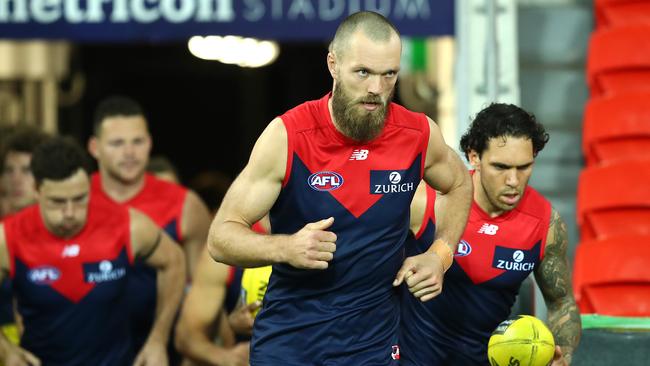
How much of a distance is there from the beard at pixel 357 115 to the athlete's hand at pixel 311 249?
0.55 m

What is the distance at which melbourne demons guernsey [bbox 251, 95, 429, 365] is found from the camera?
5941 millimetres

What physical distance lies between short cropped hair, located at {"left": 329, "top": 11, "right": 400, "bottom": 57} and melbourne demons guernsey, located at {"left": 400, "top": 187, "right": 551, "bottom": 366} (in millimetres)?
1562

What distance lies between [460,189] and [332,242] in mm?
1055

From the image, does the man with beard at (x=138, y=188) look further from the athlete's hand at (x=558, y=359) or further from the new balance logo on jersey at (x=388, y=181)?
the new balance logo on jersey at (x=388, y=181)

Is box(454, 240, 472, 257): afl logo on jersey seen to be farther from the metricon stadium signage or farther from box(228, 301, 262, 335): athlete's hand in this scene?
the metricon stadium signage

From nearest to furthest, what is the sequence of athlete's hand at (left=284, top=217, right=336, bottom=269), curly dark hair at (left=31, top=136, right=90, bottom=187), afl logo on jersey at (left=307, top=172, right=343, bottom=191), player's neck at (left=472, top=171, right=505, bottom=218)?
athlete's hand at (left=284, top=217, right=336, bottom=269) < afl logo on jersey at (left=307, top=172, right=343, bottom=191) < player's neck at (left=472, top=171, right=505, bottom=218) < curly dark hair at (left=31, top=136, right=90, bottom=187)

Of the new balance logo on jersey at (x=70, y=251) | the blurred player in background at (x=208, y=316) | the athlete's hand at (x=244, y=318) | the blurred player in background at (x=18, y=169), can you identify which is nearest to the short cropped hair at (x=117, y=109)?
the blurred player in background at (x=18, y=169)

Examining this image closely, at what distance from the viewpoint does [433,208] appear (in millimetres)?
6902

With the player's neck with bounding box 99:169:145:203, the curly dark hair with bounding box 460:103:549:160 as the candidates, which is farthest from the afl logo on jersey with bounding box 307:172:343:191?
the player's neck with bounding box 99:169:145:203

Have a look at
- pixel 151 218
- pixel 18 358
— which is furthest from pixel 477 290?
pixel 151 218

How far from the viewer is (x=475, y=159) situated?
725 centimetres

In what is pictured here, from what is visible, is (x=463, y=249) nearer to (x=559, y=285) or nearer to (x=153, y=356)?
(x=559, y=285)

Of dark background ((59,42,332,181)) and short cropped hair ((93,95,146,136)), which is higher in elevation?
short cropped hair ((93,95,146,136))

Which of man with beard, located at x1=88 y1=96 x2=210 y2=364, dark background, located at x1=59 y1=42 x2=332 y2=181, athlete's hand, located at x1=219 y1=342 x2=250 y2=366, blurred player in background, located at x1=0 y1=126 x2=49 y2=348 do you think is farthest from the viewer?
dark background, located at x1=59 y1=42 x2=332 y2=181
